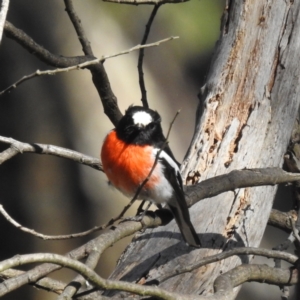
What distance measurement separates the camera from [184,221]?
357cm

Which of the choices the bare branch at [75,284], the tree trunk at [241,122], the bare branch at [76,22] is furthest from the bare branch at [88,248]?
the bare branch at [76,22]

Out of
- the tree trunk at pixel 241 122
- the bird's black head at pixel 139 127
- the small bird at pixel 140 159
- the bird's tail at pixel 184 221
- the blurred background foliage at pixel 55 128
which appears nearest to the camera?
the bird's tail at pixel 184 221

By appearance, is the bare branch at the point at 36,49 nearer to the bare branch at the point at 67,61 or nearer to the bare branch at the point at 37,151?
the bare branch at the point at 67,61

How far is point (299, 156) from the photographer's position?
454 cm

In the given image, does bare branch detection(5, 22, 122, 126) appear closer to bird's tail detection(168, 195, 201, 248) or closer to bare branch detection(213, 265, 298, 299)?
bird's tail detection(168, 195, 201, 248)

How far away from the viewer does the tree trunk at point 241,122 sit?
3660 millimetres

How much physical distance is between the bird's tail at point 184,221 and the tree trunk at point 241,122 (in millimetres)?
81

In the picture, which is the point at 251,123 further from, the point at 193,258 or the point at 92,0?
the point at 92,0

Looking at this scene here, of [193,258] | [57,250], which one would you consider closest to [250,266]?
[193,258]

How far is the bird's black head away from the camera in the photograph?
400 centimetres

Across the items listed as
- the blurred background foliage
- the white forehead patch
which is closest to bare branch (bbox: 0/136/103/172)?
the white forehead patch

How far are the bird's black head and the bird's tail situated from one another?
0.46 m

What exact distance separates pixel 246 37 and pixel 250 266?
62.2 inches

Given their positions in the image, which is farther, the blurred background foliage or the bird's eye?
the blurred background foliage
